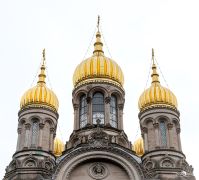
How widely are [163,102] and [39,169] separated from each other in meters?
8.66

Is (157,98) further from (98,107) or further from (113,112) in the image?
(98,107)

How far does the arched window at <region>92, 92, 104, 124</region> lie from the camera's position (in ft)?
100

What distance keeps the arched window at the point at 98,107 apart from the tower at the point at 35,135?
8.35ft

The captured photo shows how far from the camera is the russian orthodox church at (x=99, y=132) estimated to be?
25656 millimetres

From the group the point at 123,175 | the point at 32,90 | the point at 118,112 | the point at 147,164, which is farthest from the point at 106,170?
the point at 32,90

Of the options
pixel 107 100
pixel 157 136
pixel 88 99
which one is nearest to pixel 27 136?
pixel 88 99

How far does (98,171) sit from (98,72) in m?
7.98

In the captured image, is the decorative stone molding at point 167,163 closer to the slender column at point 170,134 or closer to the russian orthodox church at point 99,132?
the russian orthodox church at point 99,132

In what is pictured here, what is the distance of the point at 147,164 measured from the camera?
28781mm

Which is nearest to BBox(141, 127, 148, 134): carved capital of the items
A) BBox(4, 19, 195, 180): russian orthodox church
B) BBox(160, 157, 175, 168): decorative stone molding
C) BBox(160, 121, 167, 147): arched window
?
BBox(4, 19, 195, 180): russian orthodox church

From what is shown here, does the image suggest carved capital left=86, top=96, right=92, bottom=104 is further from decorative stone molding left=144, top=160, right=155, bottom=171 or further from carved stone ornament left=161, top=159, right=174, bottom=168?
carved stone ornament left=161, top=159, right=174, bottom=168

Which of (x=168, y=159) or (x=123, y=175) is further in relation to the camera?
(x=168, y=159)

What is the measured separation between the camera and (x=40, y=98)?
3106cm

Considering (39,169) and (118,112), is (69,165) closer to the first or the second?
(39,169)
